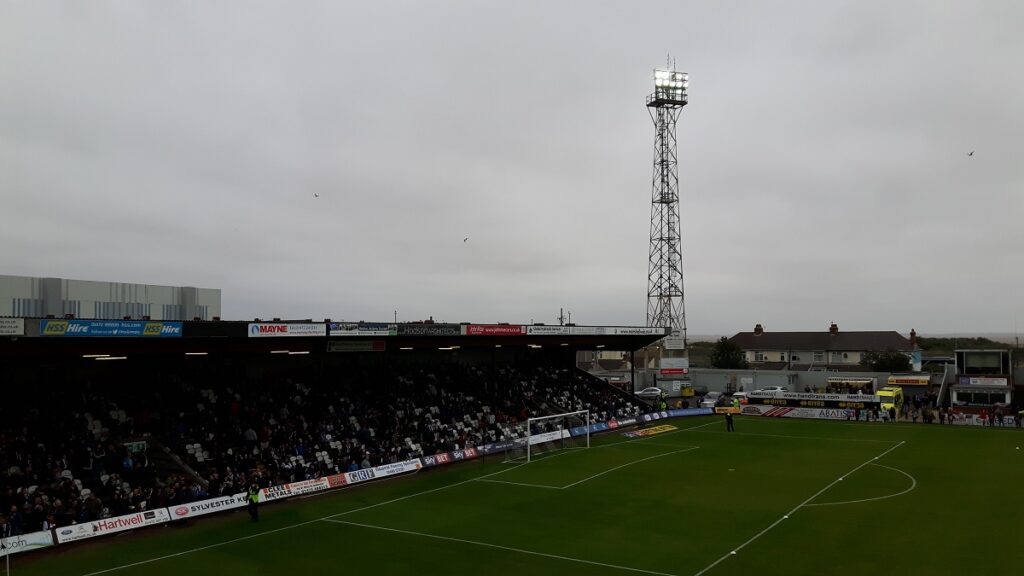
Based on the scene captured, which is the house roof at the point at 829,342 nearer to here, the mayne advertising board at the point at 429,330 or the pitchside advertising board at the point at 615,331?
the pitchside advertising board at the point at 615,331

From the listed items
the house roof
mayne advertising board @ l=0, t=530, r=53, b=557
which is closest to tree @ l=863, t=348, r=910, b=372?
the house roof

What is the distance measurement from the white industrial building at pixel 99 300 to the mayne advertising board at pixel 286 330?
1381 cm

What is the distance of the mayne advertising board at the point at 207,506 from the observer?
24.9m

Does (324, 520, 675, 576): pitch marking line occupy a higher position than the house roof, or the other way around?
the house roof

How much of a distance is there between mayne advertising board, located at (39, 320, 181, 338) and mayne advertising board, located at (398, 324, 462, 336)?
12.2 metres

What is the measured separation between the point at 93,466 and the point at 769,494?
1042 inches

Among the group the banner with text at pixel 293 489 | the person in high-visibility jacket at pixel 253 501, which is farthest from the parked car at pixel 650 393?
the person in high-visibility jacket at pixel 253 501

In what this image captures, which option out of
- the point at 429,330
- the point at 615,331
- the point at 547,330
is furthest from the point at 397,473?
the point at 615,331

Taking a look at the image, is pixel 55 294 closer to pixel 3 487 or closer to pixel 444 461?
pixel 3 487

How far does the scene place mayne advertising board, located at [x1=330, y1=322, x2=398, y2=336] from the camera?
35.2 meters

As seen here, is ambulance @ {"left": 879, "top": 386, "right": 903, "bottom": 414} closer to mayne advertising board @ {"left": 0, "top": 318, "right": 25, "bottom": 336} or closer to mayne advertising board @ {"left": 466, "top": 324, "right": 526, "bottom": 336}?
mayne advertising board @ {"left": 466, "top": 324, "right": 526, "bottom": 336}

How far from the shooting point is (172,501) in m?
25.3

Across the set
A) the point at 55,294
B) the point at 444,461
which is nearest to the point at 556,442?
the point at 444,461

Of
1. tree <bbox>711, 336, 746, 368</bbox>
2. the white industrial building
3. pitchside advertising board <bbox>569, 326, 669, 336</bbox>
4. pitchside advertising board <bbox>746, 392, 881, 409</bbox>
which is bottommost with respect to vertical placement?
pitchside advertising board <bbox>746, 392, 881, 409</bbox>
